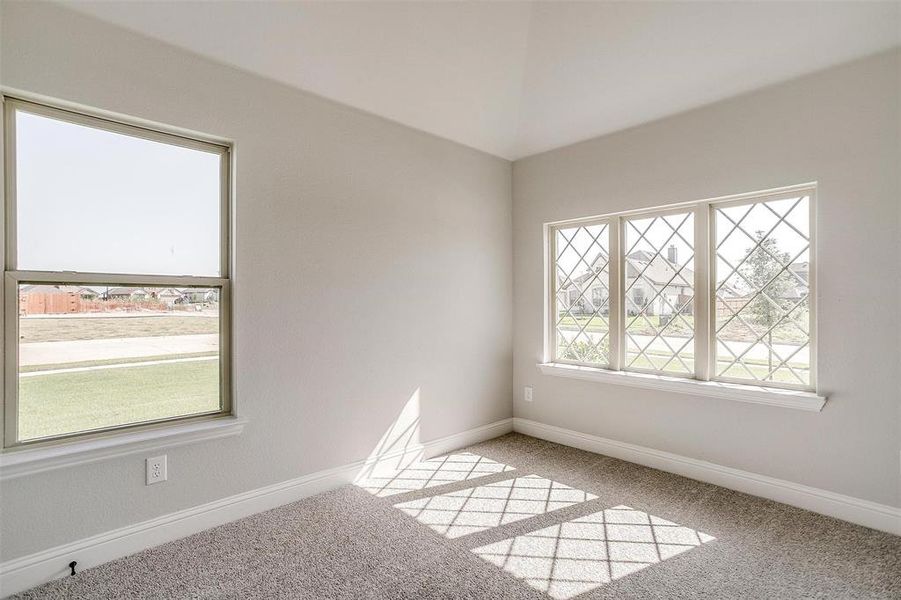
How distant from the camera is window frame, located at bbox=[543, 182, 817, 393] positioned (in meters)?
2.58

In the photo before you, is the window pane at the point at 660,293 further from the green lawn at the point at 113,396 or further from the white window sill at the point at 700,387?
the green lawn at the point at 113,396

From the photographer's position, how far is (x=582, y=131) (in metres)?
3.44

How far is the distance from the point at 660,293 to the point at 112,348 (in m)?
3.29

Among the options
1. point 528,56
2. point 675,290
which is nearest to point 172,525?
point 675,290

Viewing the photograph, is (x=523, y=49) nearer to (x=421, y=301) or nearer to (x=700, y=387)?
(x=421, y=301)

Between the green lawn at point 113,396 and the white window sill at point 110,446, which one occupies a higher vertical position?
the green lawn at point 113,396

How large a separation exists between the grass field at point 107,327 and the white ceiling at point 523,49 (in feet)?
4.47

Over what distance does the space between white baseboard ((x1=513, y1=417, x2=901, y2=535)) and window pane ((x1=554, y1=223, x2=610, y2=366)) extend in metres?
0.63

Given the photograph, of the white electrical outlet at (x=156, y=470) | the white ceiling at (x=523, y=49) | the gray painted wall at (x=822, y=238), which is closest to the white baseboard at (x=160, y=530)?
the white electrical outlet at (x=156, y=470)

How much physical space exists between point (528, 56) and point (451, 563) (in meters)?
3.14

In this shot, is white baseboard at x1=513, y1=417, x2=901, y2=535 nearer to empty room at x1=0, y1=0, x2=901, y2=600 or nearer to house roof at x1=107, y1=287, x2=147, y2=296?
empty room at x1=0, y1=0, x2=901, y2=600

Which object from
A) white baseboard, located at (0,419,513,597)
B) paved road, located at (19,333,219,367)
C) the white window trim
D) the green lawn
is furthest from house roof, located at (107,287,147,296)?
the white window trim

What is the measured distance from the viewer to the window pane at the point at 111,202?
1.95 m

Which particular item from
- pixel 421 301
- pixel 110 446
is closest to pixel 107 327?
pixel 110 446
